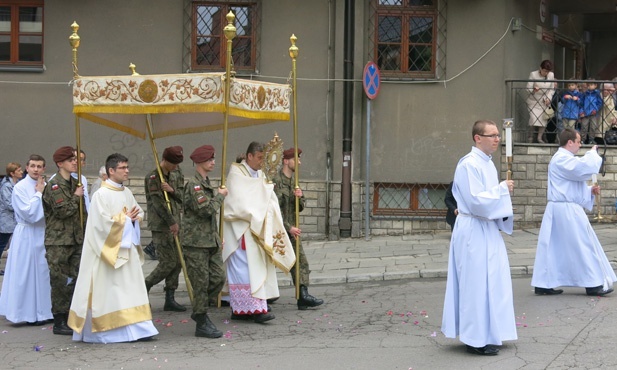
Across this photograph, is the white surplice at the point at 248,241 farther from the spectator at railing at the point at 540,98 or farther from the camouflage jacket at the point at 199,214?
the spectator at railing at the point at 540,98

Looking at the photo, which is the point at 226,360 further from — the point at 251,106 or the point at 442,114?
the point at 442,114

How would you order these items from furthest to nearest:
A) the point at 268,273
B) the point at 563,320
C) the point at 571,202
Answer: the point at 571,202 < the point at 268,273 < the point at 563,320

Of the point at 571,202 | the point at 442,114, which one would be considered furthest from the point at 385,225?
the point at 571,202

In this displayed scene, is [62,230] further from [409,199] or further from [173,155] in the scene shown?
[409,199]

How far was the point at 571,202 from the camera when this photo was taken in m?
10.7

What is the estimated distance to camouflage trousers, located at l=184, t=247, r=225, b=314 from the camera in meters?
8.84

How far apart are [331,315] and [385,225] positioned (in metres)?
6.52

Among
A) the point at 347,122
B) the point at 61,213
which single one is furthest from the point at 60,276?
the point at 347,122

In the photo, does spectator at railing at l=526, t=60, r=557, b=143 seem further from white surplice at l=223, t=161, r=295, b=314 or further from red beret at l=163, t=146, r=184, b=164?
red beret at l=163, t=146, r=184, b=164

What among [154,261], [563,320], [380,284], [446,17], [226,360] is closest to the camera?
[226,360]

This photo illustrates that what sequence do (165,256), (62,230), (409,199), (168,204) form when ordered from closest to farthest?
1. (62,230)
2. (168,204)
3. (165,256)
4. (409,199)

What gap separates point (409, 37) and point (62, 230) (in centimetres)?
856

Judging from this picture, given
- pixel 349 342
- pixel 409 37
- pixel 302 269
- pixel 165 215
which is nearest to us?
pixel 349 342

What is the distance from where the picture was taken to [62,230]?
30.8 ft
